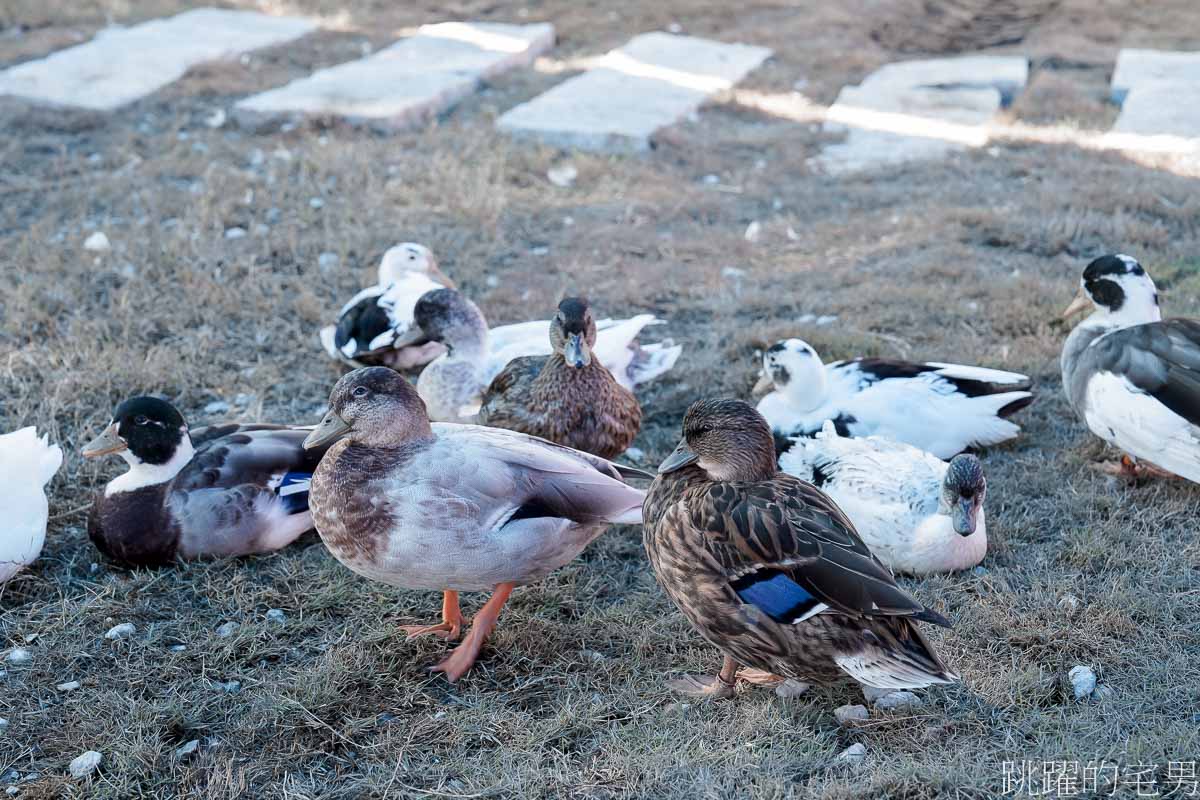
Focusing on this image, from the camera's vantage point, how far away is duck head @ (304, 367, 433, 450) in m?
3.12

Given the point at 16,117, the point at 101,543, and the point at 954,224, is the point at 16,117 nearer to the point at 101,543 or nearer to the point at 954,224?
the point at 101,543

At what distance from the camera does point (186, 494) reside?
3.62 m

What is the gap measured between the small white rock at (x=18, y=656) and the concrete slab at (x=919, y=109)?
542 cm

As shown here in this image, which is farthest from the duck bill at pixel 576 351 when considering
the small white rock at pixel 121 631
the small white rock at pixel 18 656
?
the small white rock at pixel 18 656

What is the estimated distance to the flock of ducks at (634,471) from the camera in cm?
276

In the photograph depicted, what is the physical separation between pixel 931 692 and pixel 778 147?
17.1ft

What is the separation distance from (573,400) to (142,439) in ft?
4.56

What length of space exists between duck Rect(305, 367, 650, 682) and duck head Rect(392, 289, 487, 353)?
3.99ft

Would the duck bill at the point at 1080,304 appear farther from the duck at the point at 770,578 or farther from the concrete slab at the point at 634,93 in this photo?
the concrete slab at the point at 634,93

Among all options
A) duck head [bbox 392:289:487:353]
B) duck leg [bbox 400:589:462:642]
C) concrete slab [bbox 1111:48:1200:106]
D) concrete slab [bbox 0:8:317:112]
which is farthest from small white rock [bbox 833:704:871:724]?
concrete slab [bbox 0:8:317:112]

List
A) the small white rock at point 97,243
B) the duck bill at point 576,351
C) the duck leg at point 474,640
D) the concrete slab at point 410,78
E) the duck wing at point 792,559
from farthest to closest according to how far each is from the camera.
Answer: the concrete slab at point 410,78, the small white rock at point 97,243, the duck bill at point 576,351, the duck leg at point 474,640, the duck wing at point 792,559

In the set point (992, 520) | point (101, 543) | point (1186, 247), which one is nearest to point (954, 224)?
point (1186, 247)

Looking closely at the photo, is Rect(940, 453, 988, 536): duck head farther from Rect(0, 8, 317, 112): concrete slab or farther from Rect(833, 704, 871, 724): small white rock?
Rect(0, 8, 317, 112): concrete slab

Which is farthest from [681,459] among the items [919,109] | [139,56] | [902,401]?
[139,56]
